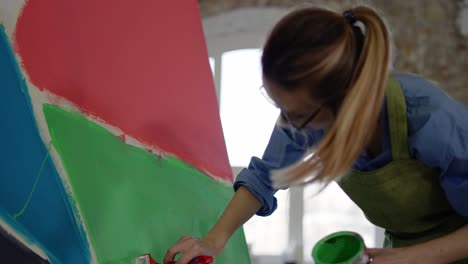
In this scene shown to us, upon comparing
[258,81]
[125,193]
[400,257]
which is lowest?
[258,81]

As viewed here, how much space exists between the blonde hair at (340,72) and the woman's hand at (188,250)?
24 cm

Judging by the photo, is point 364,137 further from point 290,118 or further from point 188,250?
point 188,250

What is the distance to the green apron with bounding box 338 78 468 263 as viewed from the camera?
937 mm

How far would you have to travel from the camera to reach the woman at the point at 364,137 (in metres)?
0.82

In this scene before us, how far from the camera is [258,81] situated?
253 cm

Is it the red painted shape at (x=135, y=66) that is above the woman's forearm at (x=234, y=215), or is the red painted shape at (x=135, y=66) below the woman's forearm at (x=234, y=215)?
above

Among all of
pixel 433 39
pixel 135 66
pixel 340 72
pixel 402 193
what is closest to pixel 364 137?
pixel 340 72

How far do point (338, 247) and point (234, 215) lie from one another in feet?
0.81

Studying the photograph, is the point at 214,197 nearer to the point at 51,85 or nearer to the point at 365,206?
the point at 365,206

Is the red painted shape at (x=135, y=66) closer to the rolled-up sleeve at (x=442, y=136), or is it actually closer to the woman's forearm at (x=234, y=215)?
the woman's forearm at (x=234, y=215)

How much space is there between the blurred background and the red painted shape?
4.40 feet

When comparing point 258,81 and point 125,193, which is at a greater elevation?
point 125,193

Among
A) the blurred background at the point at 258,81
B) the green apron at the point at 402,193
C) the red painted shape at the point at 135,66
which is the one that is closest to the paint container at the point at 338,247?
the green apron at the point at 402,193

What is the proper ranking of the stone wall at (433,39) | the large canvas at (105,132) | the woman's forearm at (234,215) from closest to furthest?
1. the large canvas at (105,132)
2. the woman's forearm at (234,215)
3. the stone wall at (433,39)
